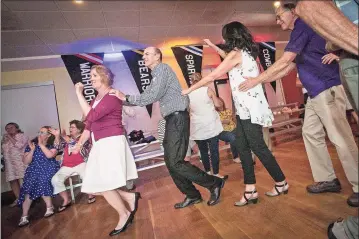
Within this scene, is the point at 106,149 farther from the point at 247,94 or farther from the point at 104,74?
the point at 247,94

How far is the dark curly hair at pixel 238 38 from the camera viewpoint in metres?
1.83

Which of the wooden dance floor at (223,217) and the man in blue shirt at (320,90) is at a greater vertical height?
the man in blue shirt at (320,90)

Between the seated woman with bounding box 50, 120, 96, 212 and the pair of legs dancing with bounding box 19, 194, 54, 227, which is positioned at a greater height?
the seated woman with bounding box 50, 120, 96, 212

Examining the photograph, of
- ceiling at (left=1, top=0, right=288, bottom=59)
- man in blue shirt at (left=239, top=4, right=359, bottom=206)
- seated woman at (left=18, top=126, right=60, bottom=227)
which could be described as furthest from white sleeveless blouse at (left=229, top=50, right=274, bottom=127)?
ceiling at (left=1, top=0, right=288, bottom=59)

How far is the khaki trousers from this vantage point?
1.63 metres

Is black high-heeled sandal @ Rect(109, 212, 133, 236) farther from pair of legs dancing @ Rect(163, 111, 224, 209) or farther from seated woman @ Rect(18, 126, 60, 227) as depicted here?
seated woman @ Rect(18, 126, 60, 227)

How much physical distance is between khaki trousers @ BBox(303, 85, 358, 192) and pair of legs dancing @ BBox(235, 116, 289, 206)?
33cm

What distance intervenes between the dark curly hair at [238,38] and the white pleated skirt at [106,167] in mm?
1182

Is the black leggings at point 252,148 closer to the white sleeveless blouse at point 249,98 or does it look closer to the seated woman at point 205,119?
the white sleeveless blouse at point 249,98

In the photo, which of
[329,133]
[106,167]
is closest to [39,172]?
[106,167]

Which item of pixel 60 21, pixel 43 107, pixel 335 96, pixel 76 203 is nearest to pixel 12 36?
pixel 60 21

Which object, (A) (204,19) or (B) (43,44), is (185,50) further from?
(B) (43,44)

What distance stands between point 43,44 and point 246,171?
16.6 feet

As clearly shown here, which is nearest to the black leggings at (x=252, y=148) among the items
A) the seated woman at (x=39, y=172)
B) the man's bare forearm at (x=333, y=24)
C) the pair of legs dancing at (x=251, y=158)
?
the pair of legs dancing at (x=251, y=158)
